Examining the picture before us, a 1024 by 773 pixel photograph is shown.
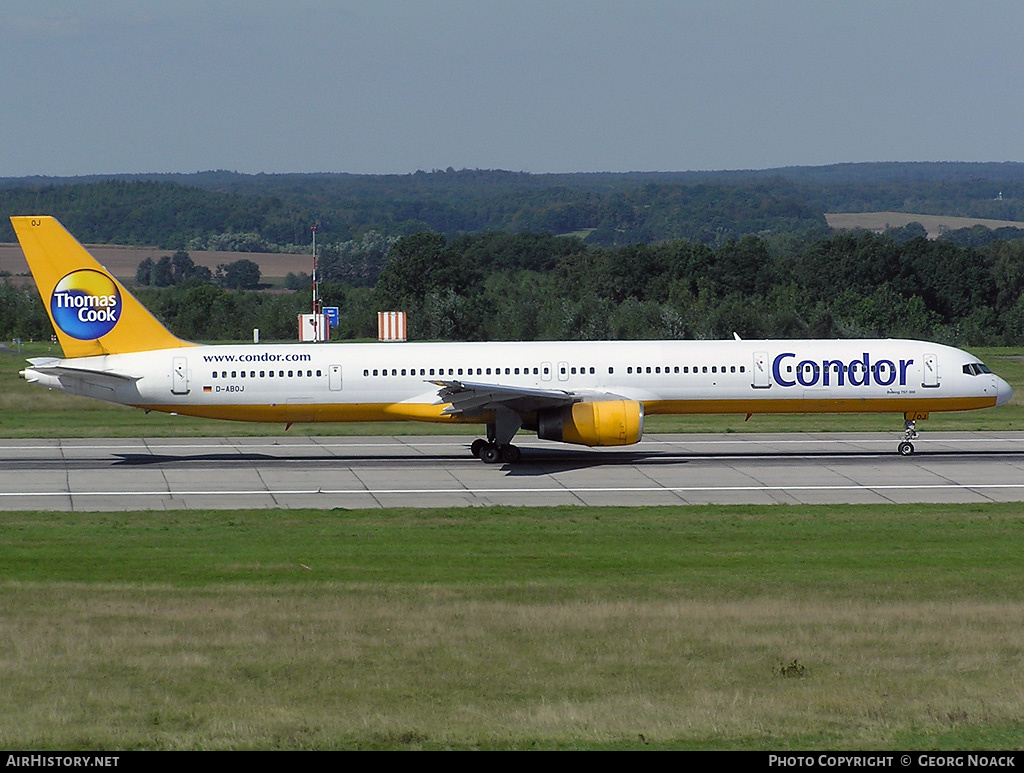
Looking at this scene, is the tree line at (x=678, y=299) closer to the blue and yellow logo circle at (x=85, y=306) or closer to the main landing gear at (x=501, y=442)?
the main landing gear at (x=501, y=442)

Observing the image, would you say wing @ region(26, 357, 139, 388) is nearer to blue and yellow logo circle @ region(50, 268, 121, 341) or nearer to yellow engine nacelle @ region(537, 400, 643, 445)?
blue and yellow logo circle @ region(50, 268, 121, 341)

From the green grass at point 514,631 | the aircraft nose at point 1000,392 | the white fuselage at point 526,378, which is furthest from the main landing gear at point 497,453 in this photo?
the aircraft nose at point 1000,392

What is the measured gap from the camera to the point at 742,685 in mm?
16438

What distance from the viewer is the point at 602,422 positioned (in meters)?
39.2

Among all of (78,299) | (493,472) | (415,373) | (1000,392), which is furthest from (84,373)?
(1000,392)

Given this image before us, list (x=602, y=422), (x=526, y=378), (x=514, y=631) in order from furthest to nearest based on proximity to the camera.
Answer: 1. (x=526, y=378)
2. (x=602, y=422)
3. (x=514, y=631)

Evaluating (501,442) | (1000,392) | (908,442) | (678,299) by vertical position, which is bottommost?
(678,299)

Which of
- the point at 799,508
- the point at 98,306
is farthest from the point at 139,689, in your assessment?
the point at 98,306

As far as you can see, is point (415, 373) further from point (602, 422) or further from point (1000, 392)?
point (1000, 392)

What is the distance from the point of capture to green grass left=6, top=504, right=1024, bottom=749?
47.3ft

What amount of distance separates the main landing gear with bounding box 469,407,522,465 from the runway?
0.44 m

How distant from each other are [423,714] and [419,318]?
9180cm

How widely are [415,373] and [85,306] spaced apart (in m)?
Answer: 10.9

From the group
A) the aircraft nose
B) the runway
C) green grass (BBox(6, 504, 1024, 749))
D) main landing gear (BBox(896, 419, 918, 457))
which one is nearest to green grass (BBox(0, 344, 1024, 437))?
the runway
